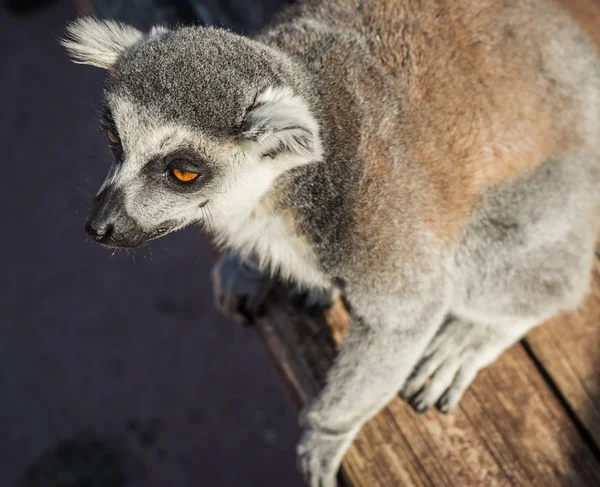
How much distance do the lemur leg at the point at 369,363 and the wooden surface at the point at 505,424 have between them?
217 millimetres

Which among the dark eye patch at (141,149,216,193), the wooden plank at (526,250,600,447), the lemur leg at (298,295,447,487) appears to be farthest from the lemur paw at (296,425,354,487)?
the dark eye patch at (141,149,216,193)

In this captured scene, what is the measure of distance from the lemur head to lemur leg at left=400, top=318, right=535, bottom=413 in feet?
4.61

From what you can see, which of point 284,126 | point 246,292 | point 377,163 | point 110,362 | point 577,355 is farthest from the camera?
point 110,362

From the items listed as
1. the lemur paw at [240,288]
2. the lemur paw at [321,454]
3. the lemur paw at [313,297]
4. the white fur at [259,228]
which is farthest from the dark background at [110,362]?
the lemur paw at [321,454]

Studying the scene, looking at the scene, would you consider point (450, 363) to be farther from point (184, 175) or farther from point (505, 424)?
point (184, 175)

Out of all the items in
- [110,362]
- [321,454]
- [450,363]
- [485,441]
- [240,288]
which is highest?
[450,363]

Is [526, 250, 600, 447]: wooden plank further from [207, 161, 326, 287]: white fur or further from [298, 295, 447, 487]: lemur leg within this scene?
[207, 161, 326, 287]: white fur

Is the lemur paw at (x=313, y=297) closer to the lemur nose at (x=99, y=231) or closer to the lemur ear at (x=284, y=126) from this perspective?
the lemur ear at (x=284, y=126)

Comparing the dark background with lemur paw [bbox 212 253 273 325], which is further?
the dark background

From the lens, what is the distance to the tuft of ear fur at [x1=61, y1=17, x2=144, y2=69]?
270 cm

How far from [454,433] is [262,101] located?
183cm

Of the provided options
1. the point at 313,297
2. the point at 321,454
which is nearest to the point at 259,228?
the point at 313,297

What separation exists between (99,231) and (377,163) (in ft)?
3.67

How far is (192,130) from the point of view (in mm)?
2365
